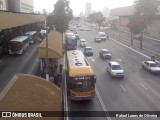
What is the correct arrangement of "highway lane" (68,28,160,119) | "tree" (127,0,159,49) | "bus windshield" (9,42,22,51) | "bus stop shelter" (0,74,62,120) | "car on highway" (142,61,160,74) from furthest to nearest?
"tree" (127,0,159,49)
"bus windshield" (9,42,22,51)
"car on highway" (142,61,160,74)
"highway lane" (68,28,160,119)
"bus stop shelter" (0,74,62,120)

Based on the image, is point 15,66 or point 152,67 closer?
point 152,67

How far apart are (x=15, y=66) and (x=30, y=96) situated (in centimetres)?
2417

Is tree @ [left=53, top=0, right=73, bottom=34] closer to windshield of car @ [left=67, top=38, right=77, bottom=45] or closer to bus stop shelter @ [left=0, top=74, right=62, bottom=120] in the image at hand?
windshield of car @ [left=67, top=38, right=77, bottom=45]

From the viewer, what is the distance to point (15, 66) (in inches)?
1501

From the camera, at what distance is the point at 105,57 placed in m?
47.0

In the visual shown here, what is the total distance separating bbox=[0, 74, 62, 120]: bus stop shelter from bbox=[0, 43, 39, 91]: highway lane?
42.2 feet

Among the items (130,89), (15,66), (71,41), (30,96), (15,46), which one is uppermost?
(30,96)

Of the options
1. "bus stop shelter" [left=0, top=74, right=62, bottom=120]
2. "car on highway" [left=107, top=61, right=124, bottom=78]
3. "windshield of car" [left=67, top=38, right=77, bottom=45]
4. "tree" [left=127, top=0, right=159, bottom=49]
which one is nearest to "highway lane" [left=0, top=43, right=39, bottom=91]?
"car on highway" [left=107, top=61, right=124, bottom=78]

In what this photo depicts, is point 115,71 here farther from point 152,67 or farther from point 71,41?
point 71,41

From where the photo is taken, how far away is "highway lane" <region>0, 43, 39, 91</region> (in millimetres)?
32875

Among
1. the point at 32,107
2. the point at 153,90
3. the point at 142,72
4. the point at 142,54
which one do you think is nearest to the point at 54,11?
the point at 142,54

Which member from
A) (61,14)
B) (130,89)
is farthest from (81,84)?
(61,14)

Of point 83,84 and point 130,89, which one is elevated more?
point 83,84

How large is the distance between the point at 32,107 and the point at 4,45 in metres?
36.8
